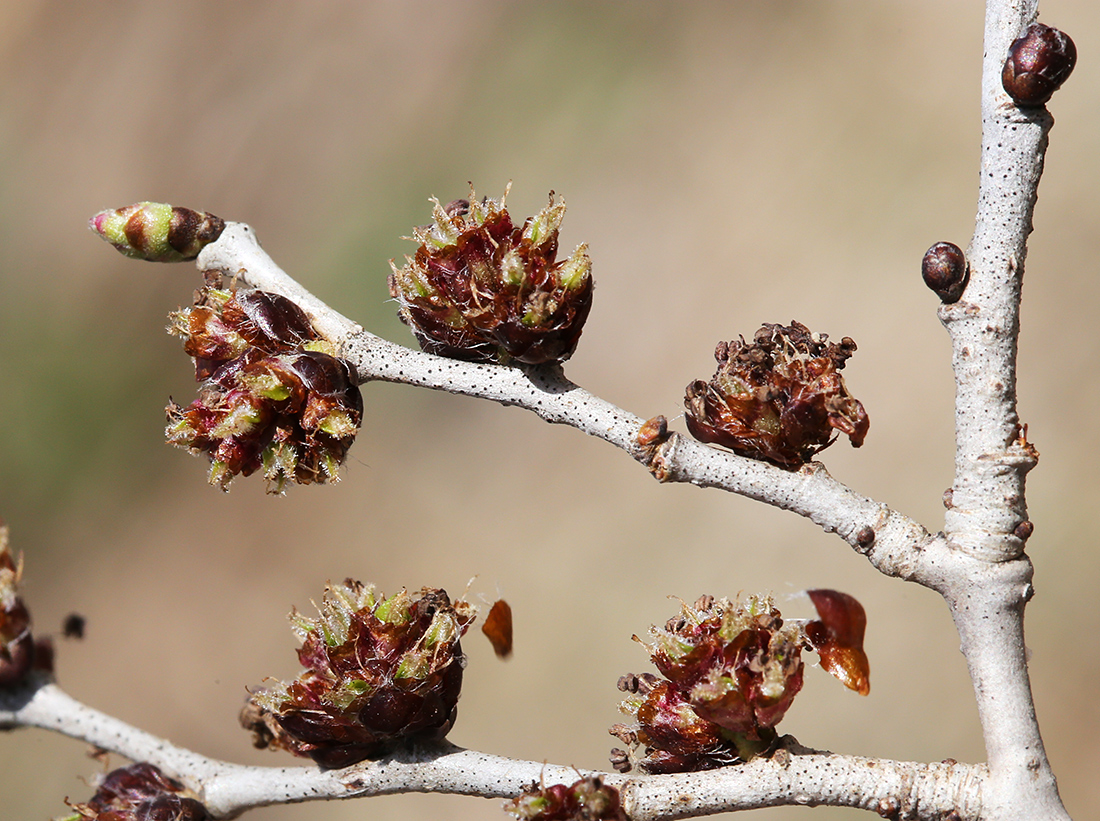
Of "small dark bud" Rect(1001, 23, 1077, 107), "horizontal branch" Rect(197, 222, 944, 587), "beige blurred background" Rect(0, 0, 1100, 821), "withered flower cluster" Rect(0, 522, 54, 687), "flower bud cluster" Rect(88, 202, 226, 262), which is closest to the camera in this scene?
"small dark bud" Rect(1001, 23, 1077, 107)

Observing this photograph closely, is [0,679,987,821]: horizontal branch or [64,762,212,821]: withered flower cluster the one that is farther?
[64,762,212,821]: withered flower cluster

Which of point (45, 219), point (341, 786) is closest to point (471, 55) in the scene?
point (45, 219)

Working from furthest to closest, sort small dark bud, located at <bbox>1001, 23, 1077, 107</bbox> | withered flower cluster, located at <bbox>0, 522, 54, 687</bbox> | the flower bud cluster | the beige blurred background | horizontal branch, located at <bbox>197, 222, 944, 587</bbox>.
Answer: the beige blurred background, withered flower cluster, located at <bbox>0, 522, 54, 687</bbox>, the flower bud cluster, horizontal branch, located at <bbox>197, 222, 944, 587</bbox>, small dark bud, located at <bbox>1001, 23, 1077, 107</bbox>

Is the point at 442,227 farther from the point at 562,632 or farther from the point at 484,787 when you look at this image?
the point at 562,632

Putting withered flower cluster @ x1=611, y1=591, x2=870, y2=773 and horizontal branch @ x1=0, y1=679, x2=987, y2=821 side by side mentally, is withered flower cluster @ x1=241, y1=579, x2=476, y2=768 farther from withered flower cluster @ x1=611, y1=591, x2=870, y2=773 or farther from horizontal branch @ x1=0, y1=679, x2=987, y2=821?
withered flower cluster @ x1=611, y1=591, x2=870, y2=773

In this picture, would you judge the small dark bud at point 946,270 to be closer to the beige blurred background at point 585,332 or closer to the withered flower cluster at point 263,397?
the withered flower cluster at point 263,397

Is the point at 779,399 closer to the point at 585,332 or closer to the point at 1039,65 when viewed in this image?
the point at 1039,65

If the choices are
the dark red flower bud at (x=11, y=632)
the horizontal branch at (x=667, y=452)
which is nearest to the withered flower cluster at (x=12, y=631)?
the dark red flower bud at (x=11, y=632)

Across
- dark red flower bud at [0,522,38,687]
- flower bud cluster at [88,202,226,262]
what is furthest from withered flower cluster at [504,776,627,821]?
dark red flower bud at [0,522,38,687]
